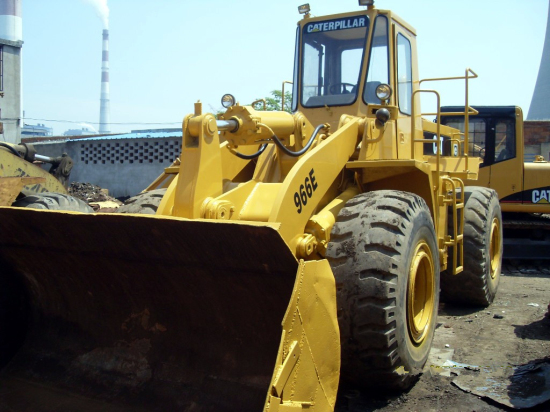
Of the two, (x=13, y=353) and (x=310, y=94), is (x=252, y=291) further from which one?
(x=310, y=94)

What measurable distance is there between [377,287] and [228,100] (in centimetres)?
211

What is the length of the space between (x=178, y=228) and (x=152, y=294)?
909 millimetres

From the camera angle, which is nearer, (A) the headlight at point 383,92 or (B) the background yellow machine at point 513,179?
(A) the headlight at point 383,92

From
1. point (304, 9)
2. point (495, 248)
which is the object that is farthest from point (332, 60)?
point (495, 248)

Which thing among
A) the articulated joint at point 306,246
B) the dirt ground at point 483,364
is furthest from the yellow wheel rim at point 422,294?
the articulated joint at point 306,246

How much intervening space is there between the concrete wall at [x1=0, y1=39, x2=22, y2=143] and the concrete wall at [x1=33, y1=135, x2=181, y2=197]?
5176mm

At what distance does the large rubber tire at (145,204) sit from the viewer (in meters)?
5.68

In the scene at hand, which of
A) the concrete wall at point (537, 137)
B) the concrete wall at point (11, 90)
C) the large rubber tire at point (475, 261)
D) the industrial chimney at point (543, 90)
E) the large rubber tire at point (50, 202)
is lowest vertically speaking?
the large rubber tire at point (475, 261)

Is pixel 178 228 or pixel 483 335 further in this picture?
pixel 483 335

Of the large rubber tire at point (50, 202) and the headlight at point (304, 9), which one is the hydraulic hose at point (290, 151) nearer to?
the headlight at point (304, 9)

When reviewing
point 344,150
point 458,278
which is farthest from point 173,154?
point 344,150

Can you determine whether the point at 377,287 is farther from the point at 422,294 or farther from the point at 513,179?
the point at 513,179

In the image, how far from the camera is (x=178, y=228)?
148 inches

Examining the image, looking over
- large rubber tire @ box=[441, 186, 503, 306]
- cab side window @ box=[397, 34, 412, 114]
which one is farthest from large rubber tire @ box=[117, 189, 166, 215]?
large rubber tire @ box=[441, 186, 503, 306]
